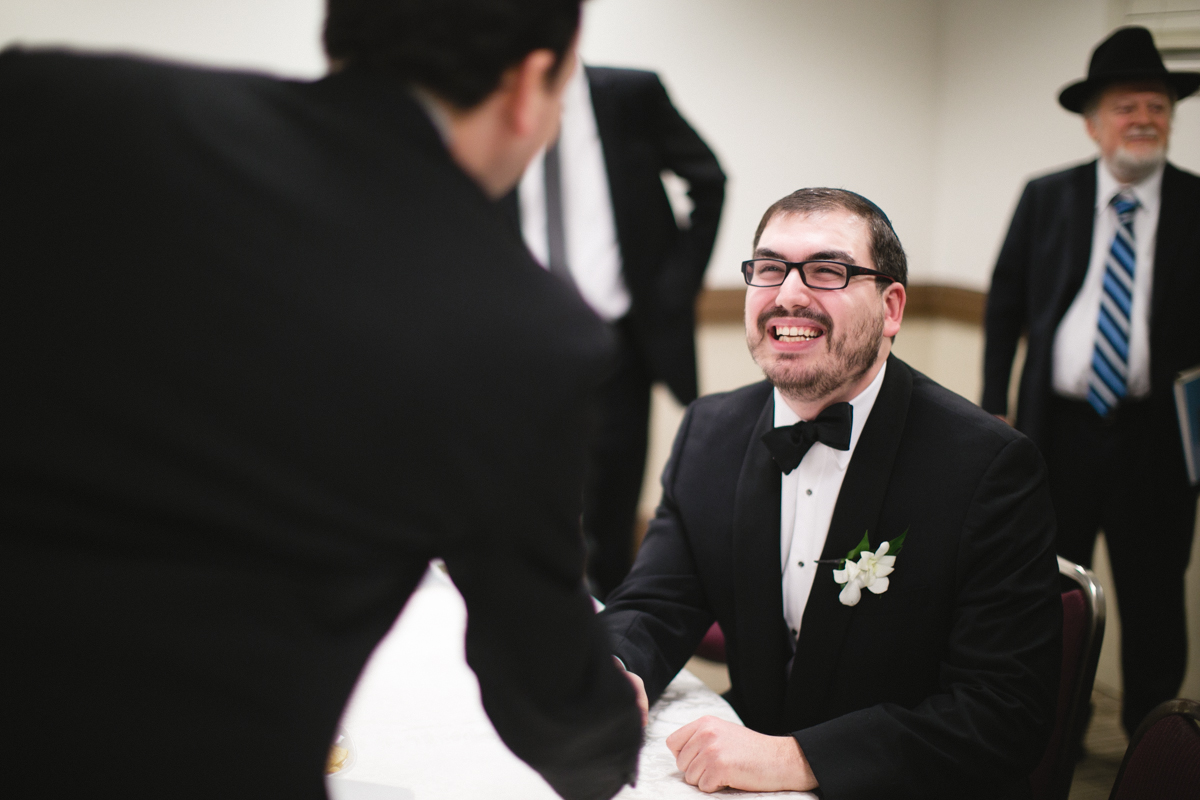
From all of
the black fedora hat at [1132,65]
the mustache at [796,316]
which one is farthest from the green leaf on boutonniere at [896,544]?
the black fedora hat at [1132,65]

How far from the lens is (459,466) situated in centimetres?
68

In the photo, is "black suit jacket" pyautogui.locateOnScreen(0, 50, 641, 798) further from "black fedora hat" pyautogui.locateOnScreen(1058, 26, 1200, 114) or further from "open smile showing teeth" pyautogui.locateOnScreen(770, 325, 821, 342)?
"black fedora hat" pyautogui.locateOnScreen(1058, 26, 1200, 114)

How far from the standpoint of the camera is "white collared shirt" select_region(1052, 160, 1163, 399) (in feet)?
9.29

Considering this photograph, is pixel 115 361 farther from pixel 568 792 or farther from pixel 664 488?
pixel 664 488

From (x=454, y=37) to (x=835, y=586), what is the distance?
1.19m

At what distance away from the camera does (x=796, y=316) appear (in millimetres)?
1778

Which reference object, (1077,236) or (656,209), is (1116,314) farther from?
(656,209)

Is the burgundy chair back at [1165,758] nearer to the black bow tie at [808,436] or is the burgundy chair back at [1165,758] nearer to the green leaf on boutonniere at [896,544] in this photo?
the green leaf on boutonniere at [896,544]

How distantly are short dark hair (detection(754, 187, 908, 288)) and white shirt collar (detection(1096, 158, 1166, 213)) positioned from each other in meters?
1.44

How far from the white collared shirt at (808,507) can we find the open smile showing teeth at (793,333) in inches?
5.7

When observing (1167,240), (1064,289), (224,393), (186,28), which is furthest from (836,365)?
(186,28)

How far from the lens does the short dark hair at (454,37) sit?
0.69m

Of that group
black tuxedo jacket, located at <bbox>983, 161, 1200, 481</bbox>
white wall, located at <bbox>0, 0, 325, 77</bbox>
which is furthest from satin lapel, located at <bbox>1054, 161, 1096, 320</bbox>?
white wall, located at <bbox>0, 0, 325, 77</bbox>

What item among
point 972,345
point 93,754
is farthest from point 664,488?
point 972,345
